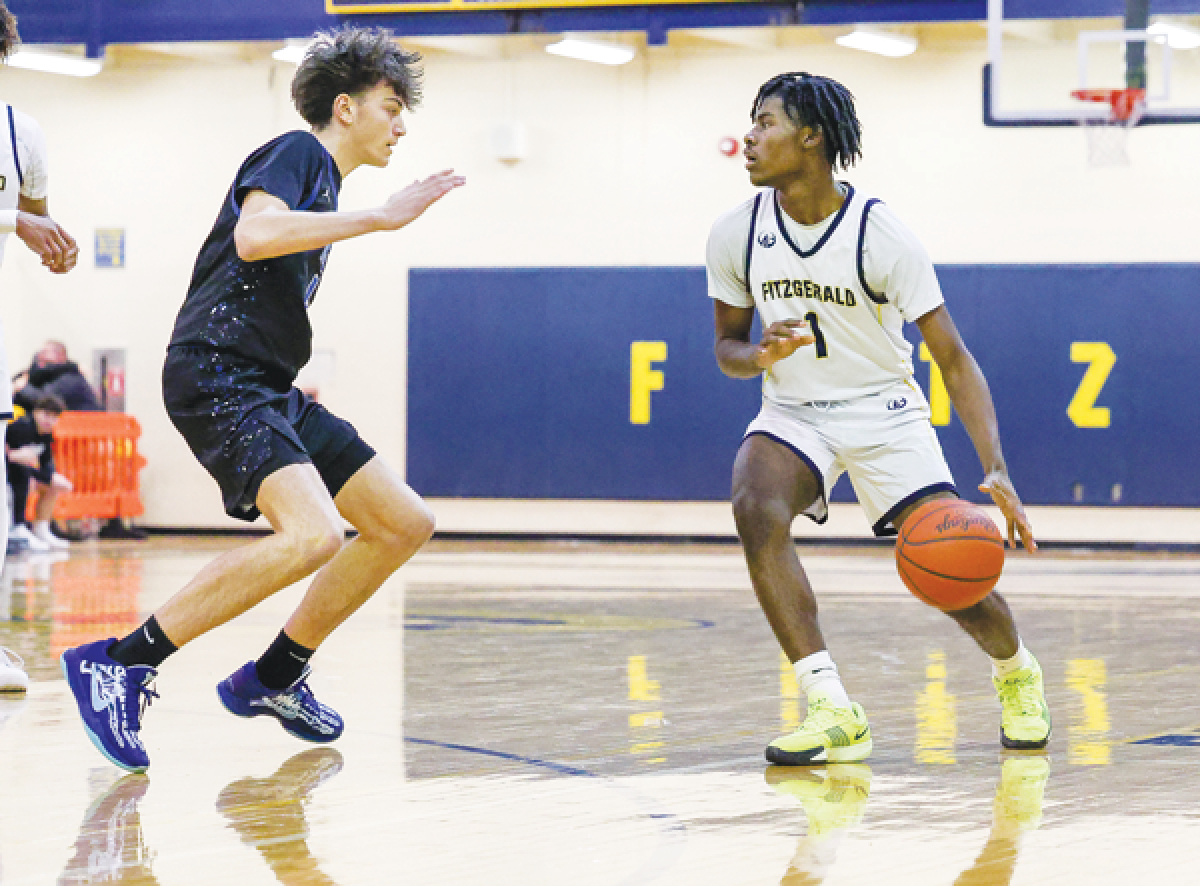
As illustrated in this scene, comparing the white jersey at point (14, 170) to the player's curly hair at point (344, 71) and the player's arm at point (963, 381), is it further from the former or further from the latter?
the player's arm at point (963, 381)

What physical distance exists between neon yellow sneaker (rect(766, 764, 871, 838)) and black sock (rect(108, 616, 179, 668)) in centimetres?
142

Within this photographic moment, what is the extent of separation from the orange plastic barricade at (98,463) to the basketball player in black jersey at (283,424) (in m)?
10.5

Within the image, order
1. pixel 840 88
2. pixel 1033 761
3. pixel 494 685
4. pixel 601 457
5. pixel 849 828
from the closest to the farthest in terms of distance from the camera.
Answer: pixel 849 828 → pixel 1033 761 → pixel 840 88 → pixel 494 685 → pixel 601 457

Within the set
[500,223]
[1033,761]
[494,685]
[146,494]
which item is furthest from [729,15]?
[1033,761]

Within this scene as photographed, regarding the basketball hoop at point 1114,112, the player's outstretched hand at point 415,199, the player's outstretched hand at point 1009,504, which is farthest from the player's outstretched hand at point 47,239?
the basketball hoop at point 1114,112

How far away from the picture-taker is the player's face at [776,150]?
4.44 metres

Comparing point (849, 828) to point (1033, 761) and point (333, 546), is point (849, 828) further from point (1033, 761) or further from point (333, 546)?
point (333, 546)

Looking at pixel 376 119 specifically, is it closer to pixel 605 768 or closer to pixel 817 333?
pixel 817 333

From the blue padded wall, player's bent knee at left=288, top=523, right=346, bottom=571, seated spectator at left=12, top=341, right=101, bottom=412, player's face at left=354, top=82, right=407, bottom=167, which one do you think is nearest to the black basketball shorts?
player's bent knee at left=288, top=523, right=346, bottom=571

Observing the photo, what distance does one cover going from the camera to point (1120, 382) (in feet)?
47.1

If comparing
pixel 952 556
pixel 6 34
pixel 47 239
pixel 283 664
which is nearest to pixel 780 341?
pixel 952 556

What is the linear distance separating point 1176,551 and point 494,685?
10.1 meters

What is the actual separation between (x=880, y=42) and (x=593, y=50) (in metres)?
2.41

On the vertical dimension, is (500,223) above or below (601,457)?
above
